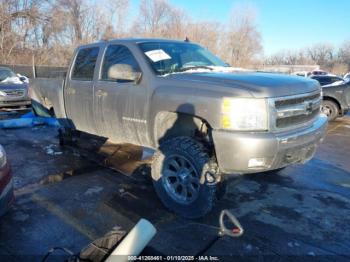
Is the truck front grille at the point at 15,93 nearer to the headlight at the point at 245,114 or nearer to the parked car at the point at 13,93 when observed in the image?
the parked car at the point at 13,93

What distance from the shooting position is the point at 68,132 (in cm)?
616

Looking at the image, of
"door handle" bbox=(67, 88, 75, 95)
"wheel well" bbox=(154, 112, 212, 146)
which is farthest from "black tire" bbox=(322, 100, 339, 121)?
"door handle" bbox=(67, 88, 75, 95)

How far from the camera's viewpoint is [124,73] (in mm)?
4246

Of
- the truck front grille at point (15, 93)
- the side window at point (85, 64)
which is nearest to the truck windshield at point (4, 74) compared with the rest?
the truck front grille at point (15, 93)

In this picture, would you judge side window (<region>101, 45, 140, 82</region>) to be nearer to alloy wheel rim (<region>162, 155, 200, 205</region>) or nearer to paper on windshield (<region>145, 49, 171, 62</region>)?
paper on windshield (<region>145, 49, 171, 62</region>)

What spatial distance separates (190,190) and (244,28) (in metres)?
50.7

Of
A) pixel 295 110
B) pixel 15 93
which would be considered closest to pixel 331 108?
pixel 295 110

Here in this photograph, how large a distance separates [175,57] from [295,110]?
1717 mm

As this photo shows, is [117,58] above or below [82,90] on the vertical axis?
above

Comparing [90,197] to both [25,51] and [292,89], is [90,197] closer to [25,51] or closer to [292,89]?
[292,89]

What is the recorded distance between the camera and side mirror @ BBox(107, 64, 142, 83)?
4.12m

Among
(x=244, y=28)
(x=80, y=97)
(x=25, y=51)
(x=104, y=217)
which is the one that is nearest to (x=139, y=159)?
(x=80, y=97)

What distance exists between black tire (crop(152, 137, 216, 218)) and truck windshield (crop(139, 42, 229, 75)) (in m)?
0.98

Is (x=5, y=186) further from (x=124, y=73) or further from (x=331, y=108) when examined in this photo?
(x=331, y=108)
